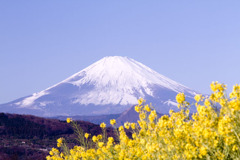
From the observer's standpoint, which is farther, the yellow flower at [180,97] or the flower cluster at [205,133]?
the yellow flower at [180,97]

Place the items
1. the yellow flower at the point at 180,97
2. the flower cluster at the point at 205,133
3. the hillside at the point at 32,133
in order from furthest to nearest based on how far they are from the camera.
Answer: the hillside at the point at 32,133, the yellow flower at the point at 180,97, the flower cluster at the point at 205,133

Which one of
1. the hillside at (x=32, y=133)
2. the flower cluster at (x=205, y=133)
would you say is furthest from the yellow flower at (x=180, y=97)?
the hillside at (x=32, y=133)

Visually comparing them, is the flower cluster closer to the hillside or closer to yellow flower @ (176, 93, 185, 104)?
yellow flower @ (176, 93, 185, 104)

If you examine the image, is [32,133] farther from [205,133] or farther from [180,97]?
[205,133]

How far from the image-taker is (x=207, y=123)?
398 centimetres

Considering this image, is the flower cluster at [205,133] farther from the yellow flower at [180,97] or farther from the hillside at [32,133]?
the hillside at [32,133]

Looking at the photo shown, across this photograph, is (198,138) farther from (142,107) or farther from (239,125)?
(142,107)

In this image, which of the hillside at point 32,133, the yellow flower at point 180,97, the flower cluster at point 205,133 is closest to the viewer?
the flower cluster at point 205,133

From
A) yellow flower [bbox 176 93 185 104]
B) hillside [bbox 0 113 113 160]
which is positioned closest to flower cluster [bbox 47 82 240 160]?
yellow flower [bbox 176 93 185 104]

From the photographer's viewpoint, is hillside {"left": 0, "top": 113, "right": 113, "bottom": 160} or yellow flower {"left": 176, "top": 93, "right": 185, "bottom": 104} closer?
yellow flower {"left": 176, "top": 93, "right": 185, "bottom": 104}

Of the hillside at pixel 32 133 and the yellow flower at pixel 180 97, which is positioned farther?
the hillside at pixel 32 133

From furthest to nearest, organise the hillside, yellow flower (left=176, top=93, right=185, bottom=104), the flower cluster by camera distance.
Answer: the hillside < yellow flower (left=176, top=93, right=185, bottom=104) < the flower cluster

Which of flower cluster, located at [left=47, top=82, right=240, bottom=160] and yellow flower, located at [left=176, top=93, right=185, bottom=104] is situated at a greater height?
yellow flower, located at [left=176, top=93, right=185, bottom=104]

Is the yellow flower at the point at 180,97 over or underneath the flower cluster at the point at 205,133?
over
